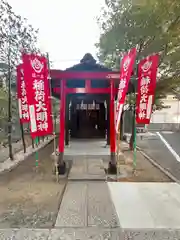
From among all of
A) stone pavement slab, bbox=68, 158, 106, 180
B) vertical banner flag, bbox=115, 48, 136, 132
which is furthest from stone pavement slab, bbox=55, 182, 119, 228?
vertical banner flag, bbox=115, 48, 136, 132

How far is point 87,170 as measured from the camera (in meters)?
Answer: 6.66

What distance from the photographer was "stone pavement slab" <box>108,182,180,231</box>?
3.57 metres

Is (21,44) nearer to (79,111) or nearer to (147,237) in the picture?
(79,111)

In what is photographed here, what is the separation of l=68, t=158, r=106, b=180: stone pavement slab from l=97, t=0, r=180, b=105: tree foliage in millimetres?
5082

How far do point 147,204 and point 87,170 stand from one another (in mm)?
2602

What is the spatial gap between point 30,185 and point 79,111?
8.24 metres

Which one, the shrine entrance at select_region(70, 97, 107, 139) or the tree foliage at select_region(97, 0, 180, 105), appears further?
the shrine entrance at select_region(70, 97, 107, 139)

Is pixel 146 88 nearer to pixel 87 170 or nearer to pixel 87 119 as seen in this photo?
pixel 87 170

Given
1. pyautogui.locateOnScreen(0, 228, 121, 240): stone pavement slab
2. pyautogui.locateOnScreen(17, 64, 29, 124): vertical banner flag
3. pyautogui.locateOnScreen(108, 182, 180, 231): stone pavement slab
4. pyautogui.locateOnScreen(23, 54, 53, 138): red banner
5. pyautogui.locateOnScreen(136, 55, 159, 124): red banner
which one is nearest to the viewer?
pyautogui.locateOnScreen(0, 228, 121, 240): stone pavement slab

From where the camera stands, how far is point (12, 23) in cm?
812

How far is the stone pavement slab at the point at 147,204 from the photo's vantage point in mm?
3572

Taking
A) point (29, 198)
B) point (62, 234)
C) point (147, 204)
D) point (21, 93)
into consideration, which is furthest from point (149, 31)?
point (62, 234)

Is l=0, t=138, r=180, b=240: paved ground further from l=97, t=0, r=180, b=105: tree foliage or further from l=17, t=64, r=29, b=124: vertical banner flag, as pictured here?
l=97, t=0, r=180, b=105: tree foliage

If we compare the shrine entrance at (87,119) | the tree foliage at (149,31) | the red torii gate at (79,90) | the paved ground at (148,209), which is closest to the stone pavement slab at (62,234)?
the paved ground at (148,209)
